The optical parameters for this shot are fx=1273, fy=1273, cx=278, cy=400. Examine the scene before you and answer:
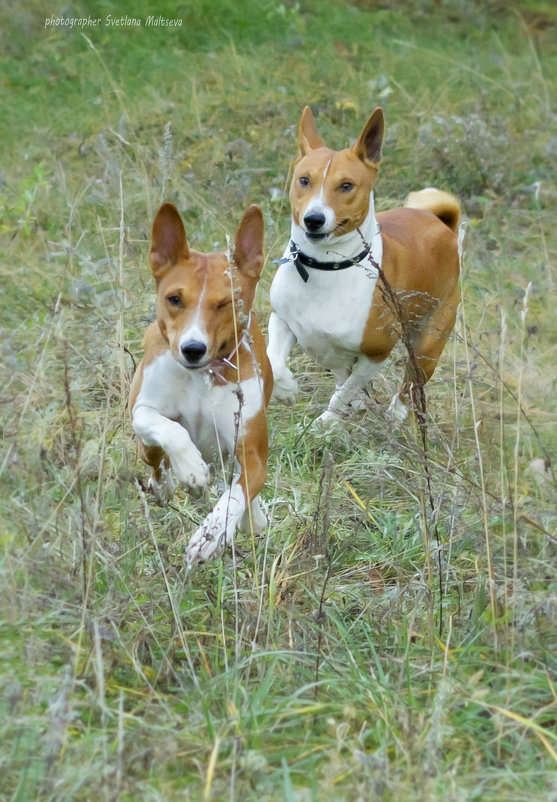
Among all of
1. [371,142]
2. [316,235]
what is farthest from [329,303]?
[371,142]

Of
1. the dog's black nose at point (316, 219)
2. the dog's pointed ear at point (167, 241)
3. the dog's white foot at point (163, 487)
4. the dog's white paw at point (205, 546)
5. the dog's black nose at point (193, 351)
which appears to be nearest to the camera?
the dog's white paw at point (205, 546)

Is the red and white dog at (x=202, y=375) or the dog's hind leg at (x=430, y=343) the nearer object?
the red and white dog at (x=202, y=375)

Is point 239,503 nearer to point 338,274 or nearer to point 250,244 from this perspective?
point 250,244

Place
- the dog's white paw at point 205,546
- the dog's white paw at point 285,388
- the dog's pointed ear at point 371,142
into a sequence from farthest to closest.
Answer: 1. the dog's pointed ear at point 371,142
2. the dog's white paw at point 285,388
3. the dog's white paw at point 205,546

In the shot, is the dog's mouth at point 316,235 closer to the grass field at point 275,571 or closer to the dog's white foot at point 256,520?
the grass field at point 275,571

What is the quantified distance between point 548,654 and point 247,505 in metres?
1.17

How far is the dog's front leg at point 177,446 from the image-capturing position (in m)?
4.02

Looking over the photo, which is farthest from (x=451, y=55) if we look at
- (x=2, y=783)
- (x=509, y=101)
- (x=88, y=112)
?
(x=2, y=783)

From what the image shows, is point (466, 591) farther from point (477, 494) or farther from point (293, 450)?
point (293, 450)

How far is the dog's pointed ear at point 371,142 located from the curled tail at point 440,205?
89 centimetres

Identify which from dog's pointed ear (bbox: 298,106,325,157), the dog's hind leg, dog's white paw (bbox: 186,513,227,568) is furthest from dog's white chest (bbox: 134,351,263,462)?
dog's pointed ear (bbox: 298,106,325,157)

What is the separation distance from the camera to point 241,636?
12.0 ft

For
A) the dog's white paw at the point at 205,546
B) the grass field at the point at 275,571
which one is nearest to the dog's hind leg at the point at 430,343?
the grass field at the point at 275,571

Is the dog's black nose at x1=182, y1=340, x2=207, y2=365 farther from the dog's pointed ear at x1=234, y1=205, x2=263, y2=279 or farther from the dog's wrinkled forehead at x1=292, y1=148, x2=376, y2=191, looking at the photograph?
the dog's wrinkled forehead at x1=292, y1=148, x2=376, y2=191
